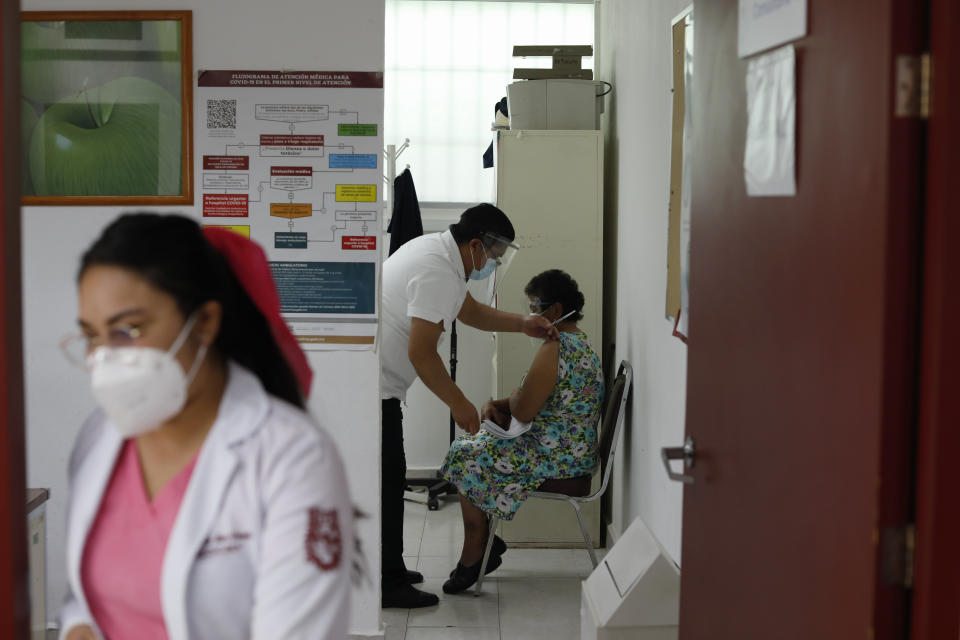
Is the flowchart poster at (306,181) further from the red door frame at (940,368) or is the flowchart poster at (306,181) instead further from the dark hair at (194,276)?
the red door frame at (940,368)

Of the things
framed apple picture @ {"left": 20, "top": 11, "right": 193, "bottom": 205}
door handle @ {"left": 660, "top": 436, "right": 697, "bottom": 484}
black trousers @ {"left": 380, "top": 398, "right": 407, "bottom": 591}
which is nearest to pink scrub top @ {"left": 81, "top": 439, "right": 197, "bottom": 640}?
door handle @ {"left": 660, "top": 436, "right": 697, "bottom": 484}

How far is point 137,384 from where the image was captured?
3.94 feet

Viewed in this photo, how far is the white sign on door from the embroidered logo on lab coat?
3.38ft

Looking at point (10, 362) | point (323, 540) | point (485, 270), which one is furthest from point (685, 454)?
point (485, 270)

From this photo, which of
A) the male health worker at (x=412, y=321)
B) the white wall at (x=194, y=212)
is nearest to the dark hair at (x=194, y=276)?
the white wall at (x=194, y=212)

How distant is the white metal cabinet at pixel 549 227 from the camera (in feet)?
14.2

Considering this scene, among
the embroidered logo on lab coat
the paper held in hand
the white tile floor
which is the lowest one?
the white tile floor

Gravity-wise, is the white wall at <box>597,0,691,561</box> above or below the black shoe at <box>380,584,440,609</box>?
above

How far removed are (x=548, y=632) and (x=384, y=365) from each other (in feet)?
3.68

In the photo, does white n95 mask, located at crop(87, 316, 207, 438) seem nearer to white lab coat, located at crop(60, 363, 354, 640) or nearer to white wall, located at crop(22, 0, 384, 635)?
white lab coat, located at crop(60, 363, 354, 640)

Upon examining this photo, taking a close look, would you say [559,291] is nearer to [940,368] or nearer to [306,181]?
[306,181]

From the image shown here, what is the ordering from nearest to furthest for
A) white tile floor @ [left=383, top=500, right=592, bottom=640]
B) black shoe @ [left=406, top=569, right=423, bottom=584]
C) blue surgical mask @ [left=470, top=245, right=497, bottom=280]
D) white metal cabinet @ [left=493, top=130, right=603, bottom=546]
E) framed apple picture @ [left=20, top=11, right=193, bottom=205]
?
framed apple picture @ [left=20, top=11, right=193, bottom=205], white tile floor @ [left=383, top=500, right=592, bottom=640], blue surgical mask @ [left=470, top=245, right=497, bottom=280], black shoe @ [left=406, top=569, right=423, bottom=584], white metal cabinet @ [left=493, top=130, right=603, bottom=546]

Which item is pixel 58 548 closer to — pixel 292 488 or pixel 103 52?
pixel 103 52

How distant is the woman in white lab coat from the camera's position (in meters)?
1.19
